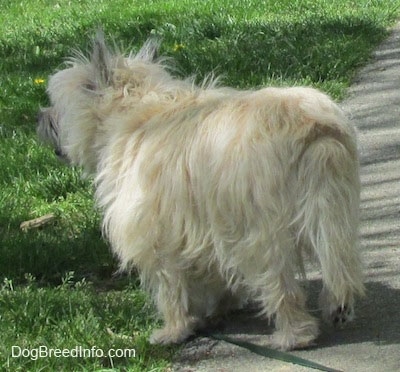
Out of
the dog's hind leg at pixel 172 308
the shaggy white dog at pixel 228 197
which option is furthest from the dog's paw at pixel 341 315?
the dog's hind leg at pixel 172 308

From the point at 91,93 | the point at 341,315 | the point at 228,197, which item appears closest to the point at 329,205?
the point at 228,197

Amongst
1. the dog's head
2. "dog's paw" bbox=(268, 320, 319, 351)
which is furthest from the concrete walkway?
the dog's head

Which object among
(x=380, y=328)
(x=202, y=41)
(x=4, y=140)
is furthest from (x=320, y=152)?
(x=202, y=41)

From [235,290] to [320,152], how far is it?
0.81 m

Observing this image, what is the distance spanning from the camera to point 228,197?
4098mm

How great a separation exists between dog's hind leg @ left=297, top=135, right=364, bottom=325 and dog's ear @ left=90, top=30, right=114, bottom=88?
119 centimetres

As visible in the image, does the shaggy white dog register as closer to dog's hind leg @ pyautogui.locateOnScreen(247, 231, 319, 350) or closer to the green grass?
dog's hind leg @ pyautogui.locateOnScreen(247, 231, 319, 350)

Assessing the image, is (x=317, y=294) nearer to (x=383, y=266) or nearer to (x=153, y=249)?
(x=383, y=266)

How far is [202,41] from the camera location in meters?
9.95

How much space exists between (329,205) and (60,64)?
5.73m

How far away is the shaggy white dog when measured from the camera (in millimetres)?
4062

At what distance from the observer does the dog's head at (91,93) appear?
4.78 m

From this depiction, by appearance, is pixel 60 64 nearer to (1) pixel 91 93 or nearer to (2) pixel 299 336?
(1) pixel 91 93

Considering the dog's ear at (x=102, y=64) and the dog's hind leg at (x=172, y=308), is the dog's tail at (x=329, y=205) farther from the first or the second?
the dog's ear at (x=102, y=64)
